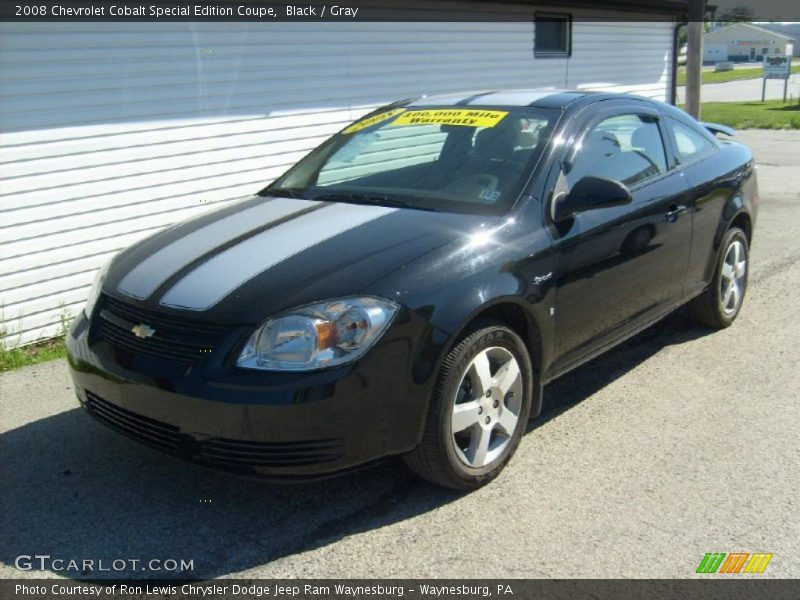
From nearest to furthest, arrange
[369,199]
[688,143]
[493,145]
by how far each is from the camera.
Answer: [369,199] < [493,145] < [688,143]

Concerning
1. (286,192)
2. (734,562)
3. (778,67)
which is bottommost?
(778,67)

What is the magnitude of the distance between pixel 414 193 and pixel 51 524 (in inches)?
84.9

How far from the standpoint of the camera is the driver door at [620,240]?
4.08m

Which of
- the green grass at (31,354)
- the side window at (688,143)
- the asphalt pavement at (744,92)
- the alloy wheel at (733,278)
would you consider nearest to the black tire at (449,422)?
the side window at (688,143)

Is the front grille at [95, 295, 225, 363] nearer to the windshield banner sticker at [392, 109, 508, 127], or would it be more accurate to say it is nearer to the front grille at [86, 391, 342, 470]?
the front grille at [86, 391, 342, 470]

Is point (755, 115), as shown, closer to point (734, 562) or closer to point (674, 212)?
point (674, 212)

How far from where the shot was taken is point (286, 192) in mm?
4617

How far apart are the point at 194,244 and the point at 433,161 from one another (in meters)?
1.28

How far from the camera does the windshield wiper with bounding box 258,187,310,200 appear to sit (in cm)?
449

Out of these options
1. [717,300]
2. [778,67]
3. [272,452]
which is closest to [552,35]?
[717,300]

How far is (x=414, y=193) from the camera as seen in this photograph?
414cm

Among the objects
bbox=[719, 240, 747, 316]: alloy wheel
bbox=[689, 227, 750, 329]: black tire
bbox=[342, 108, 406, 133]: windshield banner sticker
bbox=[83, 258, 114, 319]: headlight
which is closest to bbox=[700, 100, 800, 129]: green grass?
bbox=[719, 240, 747, 316]: alloy wheel

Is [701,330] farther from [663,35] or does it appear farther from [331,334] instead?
[663,35]

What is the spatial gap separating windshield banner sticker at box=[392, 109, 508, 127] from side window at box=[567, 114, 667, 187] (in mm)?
487
